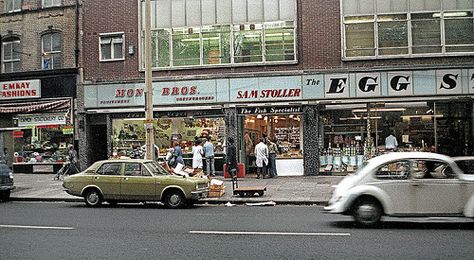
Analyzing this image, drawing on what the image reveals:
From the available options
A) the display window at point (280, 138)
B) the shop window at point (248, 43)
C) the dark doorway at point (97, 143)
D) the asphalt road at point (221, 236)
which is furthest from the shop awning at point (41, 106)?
the asphalt road at point (221, 236)

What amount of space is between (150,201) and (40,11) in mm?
15007

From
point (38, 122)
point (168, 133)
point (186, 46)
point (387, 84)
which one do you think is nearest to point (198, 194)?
point (168, 133)

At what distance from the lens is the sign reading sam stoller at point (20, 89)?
26.0 m

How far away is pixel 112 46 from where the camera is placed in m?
25.4

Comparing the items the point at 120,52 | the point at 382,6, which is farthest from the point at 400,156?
the point at 120,52

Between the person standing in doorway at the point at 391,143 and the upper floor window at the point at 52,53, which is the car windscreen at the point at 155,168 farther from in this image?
the upper floor window at the point at 52,53

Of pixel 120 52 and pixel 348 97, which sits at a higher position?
pixel 120 52

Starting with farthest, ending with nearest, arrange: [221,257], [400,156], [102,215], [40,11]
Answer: [40,11] < [102,215] < [400,156] < [221,257]

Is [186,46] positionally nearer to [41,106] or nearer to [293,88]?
[293,88]

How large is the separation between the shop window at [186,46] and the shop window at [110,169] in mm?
9615

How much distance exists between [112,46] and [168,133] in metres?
4.94

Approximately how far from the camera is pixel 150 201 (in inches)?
613

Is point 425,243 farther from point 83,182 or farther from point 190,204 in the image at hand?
point 83,182

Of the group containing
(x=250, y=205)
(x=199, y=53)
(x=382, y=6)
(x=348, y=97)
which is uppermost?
(x=382, y=6)
